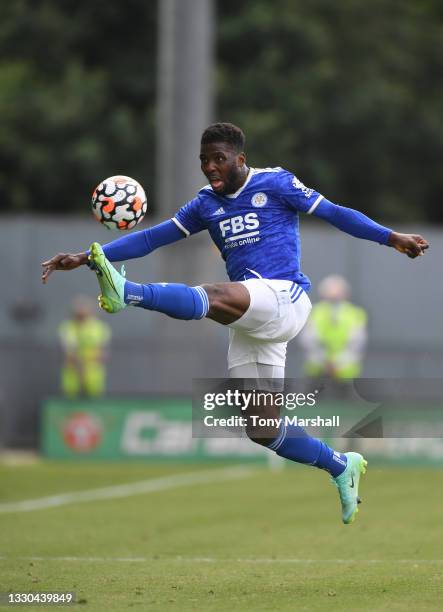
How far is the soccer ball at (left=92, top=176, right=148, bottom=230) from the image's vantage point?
29.1 ft

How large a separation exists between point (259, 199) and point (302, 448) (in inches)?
67.4

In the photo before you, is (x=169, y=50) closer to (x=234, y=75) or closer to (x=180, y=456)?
(x=180, y=456)

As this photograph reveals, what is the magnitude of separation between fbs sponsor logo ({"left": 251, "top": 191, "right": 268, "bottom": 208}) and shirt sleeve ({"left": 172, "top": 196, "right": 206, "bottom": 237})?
401 millimetres

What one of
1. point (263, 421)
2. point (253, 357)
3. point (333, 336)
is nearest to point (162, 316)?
point (333, 336)

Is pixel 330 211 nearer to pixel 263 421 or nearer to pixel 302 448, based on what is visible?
pixel 263 421

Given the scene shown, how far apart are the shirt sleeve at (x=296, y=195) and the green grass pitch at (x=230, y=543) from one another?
246 cm

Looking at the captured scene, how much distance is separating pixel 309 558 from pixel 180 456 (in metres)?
9.48

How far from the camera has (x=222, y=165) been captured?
29.8 feet

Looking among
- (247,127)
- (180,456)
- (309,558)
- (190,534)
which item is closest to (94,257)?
(309,558)

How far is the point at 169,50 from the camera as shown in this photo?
20.7 m

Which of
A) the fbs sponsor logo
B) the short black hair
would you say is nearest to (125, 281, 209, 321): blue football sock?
the fbs sponsor logo

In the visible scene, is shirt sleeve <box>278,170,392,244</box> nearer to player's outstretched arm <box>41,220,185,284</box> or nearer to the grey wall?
player's outstretched arm <box>41,220,185,284</box>

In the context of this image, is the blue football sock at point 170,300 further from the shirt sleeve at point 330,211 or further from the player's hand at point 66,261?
the shirt sleeve at point 330,211

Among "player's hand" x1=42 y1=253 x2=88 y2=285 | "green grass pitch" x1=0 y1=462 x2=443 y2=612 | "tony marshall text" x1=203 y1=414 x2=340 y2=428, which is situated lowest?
"green grass pitch" x1=0 y1=462 x2=443 y2=612
